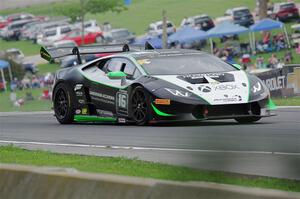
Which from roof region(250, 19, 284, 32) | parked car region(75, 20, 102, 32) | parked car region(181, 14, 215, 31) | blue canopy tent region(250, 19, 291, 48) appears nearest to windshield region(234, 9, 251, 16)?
parked car region(181, 14, 215, 31)

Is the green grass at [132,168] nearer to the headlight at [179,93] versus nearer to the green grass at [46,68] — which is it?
the headlight at [179,93]

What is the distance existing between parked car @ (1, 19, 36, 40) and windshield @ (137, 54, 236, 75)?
151 ft

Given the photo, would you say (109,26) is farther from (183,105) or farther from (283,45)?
(183,105)

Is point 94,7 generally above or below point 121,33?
above

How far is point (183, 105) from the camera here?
12109 millimetres

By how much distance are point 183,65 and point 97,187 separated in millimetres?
8069

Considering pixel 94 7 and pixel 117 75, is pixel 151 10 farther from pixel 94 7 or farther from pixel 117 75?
pixel 117 75

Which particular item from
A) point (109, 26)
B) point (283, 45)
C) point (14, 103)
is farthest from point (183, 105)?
point (109, 26)

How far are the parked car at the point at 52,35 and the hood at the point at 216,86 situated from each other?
43.0 meters

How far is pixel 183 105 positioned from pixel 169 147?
264cm

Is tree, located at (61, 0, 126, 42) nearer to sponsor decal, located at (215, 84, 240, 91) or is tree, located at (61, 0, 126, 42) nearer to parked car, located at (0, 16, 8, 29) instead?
Result: parked car, located at (0, 16, 8, 29)

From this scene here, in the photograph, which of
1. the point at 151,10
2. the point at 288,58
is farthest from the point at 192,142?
the point at 151,10

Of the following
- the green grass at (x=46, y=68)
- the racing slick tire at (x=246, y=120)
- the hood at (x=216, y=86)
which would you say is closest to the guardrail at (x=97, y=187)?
the hood at (x=216, y=86)

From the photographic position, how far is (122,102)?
521 inches
